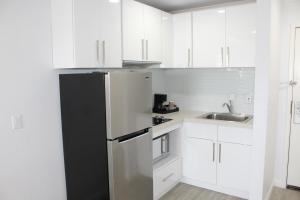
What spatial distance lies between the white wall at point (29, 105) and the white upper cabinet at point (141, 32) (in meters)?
0.77

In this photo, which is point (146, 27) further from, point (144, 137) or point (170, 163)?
point (170, 163)

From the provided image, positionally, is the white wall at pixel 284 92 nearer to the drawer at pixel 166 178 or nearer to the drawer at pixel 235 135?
the drawer at pixel 235 135

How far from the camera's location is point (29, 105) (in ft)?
6.65

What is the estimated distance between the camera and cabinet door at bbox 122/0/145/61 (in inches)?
98.7

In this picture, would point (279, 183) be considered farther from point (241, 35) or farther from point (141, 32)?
point (141, 32)

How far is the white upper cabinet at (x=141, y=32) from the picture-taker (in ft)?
8.31

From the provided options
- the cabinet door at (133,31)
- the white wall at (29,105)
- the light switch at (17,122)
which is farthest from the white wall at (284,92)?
the light switch at (17,122)

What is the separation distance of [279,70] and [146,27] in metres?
1.76

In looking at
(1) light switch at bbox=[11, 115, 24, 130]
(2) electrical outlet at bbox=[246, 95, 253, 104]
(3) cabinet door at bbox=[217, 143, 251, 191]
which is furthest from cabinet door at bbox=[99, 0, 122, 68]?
(2) electrical outlet at bbox=[246, 95, 253, 104]

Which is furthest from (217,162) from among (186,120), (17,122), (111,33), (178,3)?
(17,122)

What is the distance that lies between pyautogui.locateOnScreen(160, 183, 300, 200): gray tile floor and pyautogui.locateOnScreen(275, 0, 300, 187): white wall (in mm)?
174

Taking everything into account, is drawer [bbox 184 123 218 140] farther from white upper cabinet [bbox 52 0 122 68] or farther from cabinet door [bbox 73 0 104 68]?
cabinet door [bbox 73 0 104 68]

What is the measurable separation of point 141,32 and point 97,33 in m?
0.74

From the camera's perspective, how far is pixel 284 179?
10.4 feet
